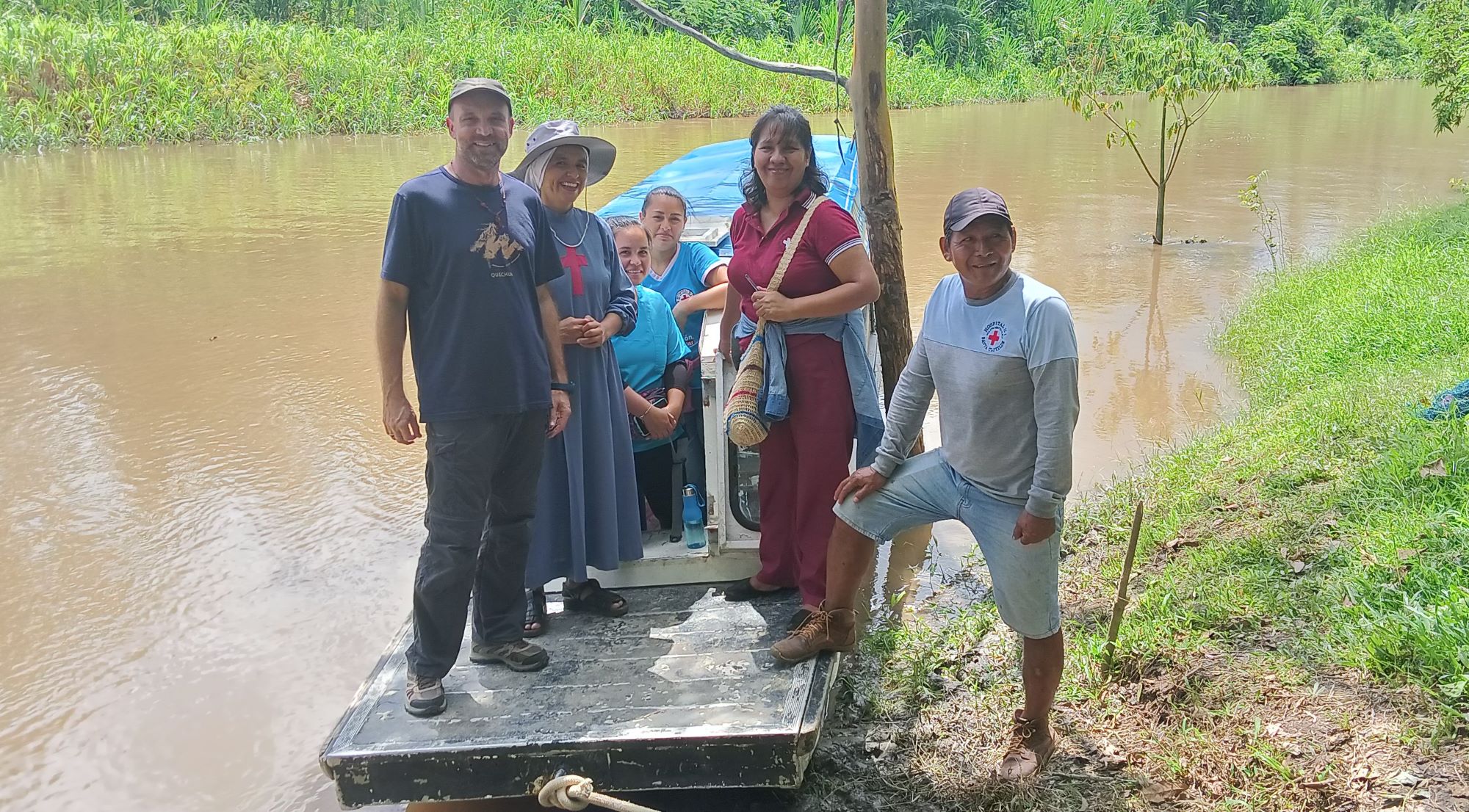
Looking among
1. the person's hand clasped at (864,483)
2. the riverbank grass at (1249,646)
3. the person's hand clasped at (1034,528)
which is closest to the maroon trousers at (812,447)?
the person's hand clasped at (864,483)

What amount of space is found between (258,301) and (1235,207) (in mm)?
11283

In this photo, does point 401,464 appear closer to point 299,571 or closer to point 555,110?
point 299,571

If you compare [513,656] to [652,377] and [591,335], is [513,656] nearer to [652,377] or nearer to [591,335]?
[591,335]

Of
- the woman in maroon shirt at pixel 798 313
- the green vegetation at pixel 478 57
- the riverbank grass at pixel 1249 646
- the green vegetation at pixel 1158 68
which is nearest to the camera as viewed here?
the riverbank grass at pixel 1249 646

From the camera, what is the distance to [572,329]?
3600 millimetres

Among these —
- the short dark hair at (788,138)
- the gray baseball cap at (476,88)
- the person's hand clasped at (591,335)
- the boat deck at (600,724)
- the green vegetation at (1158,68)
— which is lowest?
the boat deck at (600,724)

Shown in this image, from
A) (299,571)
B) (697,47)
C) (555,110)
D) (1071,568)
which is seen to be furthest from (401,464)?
(697,47)

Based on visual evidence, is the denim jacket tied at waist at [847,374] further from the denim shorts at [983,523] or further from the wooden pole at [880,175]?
the wooden pole at [880,175]

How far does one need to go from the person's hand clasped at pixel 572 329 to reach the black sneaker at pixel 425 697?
114 cm

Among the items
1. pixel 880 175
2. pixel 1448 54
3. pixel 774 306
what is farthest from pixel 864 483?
pixel 1448 54

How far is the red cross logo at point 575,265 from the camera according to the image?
366cm

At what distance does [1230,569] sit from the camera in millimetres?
3973

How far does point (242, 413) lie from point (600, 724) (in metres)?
5.06

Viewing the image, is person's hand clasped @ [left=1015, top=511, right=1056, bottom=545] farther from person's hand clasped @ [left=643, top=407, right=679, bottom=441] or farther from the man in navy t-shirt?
person's hand clasped @ [left=643, top=407, right=679, bottom=441]
